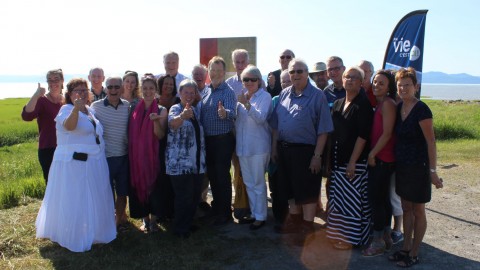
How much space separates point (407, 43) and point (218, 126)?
4.14 metres

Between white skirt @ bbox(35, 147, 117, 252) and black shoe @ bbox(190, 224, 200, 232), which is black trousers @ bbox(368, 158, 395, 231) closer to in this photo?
black shoe @ bbox(190, 224, 200, 232)

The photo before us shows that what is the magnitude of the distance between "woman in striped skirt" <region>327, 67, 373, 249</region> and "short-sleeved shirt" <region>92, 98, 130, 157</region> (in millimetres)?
2526

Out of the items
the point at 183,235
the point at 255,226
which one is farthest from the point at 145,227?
the point at 255,226

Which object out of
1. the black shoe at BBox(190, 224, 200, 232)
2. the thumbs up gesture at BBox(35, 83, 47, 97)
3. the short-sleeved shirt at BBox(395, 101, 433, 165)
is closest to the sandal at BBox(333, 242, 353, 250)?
the short-sleeved shirt at BBox(395, 101, 433, 165)

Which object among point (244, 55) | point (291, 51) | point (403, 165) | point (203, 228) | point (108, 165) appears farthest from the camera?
point (291, 51)

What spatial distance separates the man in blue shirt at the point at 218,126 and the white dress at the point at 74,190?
1.34m

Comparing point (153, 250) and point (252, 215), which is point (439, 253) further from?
point (153, 250)

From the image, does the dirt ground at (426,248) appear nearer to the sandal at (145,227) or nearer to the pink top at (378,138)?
the sandal at (145,227)

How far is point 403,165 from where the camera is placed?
4.34 meters

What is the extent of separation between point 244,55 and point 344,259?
3.08 meters

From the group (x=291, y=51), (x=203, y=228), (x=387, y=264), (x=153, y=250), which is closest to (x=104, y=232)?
(x=153, y=250)

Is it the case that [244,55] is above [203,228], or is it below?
above

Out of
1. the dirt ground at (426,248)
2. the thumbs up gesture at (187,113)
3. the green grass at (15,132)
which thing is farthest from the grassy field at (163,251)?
the green grass at (15,132)

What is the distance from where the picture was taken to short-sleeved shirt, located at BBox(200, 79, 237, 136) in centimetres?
546
